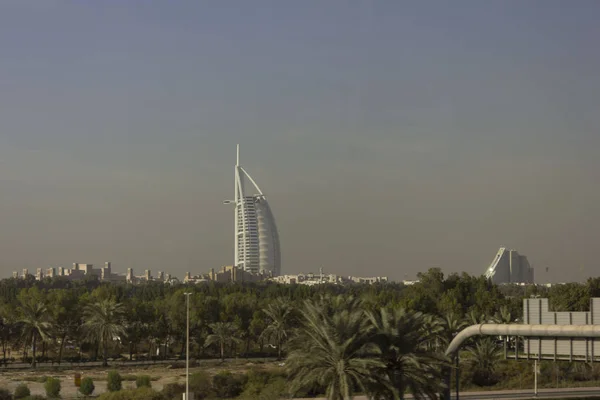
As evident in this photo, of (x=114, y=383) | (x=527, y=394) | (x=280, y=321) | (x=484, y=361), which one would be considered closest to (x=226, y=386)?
(x=114, y=383)

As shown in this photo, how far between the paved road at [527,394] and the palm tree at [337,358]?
566 inches

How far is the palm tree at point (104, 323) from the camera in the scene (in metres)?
70.5

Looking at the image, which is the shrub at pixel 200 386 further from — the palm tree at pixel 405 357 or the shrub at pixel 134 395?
the palm tree at pixel 405 357

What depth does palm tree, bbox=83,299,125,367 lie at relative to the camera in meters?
70.5

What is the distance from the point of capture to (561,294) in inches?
3824

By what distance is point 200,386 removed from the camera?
47.5m

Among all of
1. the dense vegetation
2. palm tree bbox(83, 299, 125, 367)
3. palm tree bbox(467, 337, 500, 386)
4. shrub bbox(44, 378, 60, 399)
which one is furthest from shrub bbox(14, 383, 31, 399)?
palm tree bbox(467, 337, 500, 386)

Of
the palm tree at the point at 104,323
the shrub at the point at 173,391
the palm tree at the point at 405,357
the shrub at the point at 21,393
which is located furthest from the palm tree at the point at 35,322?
the palm tree at the point at 405,357

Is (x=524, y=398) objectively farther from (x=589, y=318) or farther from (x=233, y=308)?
(x=233, y=308)

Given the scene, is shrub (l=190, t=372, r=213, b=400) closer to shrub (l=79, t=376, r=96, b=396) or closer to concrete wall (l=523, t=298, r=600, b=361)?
shrub (l=79, t=376, r=96, b=396)

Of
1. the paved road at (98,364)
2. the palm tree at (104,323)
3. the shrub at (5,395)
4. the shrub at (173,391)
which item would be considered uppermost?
→ the palm tree at (104,323)

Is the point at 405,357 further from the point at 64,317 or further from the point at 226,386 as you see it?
the point at 64,317

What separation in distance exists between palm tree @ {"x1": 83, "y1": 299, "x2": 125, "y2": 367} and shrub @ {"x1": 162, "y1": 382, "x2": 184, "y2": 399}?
2381cm

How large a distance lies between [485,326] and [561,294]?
70.9 meters
